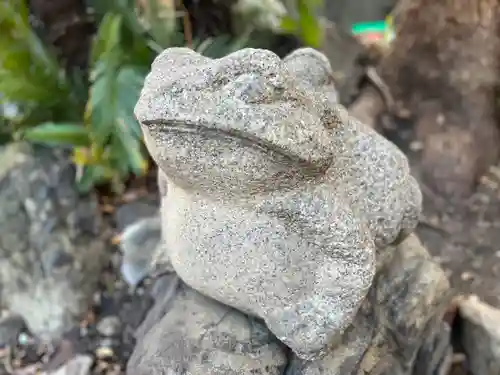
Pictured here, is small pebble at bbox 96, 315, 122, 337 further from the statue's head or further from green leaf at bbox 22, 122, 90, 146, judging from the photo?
the statue's head

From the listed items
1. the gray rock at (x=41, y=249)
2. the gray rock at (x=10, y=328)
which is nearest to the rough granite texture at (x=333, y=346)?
the gray rock at (x=41, y=249)

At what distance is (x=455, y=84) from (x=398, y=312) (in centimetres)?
85

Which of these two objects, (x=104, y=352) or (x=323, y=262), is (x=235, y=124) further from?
(x=104, y=352)

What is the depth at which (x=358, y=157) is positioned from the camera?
92cm

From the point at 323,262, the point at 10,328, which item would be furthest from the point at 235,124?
the point at 10,328

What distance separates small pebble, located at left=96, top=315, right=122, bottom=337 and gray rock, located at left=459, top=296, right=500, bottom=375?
715mm

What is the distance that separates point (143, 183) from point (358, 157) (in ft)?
2.98

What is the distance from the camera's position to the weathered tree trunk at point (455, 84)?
1624 mm

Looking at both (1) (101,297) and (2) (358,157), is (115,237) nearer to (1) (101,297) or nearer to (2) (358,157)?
(1) (101,297)

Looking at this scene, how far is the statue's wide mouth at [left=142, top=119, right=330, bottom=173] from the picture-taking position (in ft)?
2.48

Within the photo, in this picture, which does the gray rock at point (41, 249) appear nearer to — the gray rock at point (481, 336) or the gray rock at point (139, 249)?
the gray rock at point (139, 249)

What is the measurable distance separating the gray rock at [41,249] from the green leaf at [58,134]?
58mm

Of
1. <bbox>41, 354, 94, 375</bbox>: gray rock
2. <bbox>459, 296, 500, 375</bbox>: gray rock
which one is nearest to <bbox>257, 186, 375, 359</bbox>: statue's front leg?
<bbox>459, 296, 500, 375</bbox>: gray rock

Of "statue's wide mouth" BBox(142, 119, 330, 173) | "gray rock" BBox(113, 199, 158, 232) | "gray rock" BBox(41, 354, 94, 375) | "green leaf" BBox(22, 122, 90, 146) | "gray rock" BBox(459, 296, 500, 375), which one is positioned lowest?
"gray rock" BBox(41, 354, 94, 375)
